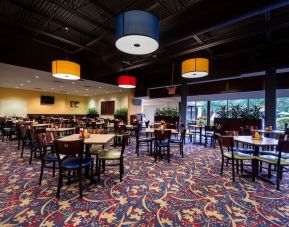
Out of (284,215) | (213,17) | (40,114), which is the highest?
(213,17)

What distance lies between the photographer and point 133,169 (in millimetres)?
3957

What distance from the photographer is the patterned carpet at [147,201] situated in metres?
2.10

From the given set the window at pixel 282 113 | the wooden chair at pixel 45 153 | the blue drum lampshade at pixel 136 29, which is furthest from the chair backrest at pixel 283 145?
the window at pixel 282 113

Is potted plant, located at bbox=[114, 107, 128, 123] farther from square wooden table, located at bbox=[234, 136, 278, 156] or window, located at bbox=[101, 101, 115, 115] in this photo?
square wooden table, located at bbox=[234, 136, 278, 156]

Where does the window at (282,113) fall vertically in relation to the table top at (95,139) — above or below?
above

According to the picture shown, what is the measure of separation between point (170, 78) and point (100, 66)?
418 centimetres

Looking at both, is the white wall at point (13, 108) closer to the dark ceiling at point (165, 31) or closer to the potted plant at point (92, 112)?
the potted plant at point (92, 112)

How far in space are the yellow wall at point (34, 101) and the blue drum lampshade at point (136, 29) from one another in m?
14.1

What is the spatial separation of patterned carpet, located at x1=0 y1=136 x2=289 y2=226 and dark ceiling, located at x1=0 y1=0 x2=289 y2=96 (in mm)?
3286

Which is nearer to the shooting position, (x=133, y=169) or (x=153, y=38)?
(x=153, y=38)

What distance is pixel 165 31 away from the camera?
4.56 metres

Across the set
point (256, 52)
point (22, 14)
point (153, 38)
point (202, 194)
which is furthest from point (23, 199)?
point (256, 52)

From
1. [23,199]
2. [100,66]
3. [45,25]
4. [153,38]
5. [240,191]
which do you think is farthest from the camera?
[100,66]

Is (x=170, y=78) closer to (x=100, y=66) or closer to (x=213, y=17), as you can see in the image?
(x=100, y=66)
